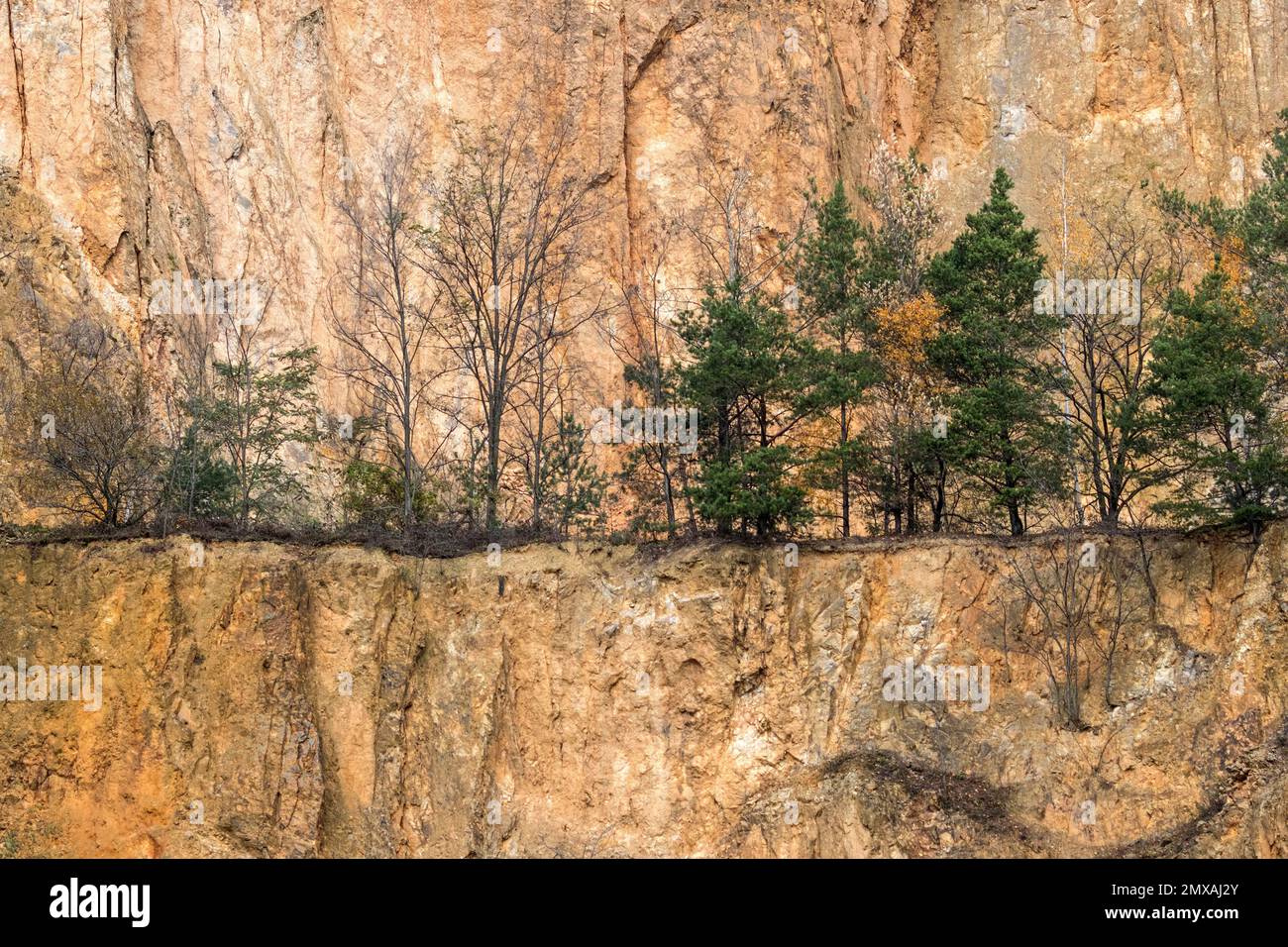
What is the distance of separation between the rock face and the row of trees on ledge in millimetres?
1757

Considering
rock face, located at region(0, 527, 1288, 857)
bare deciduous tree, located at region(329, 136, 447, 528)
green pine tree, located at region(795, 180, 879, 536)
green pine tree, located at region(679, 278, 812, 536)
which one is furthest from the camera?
bare deciduous tree, located at region(329, 136, 447, 528)

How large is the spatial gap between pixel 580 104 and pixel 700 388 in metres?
15.9

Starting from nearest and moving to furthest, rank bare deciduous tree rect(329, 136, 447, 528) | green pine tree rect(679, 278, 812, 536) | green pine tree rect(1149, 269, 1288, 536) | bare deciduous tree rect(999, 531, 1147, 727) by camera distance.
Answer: green pine tree rect(1149, 269, 1288, 536), bare deciduous tree rect(999, 531, 1147, 727), green pine tree rect(679, 278, 812, 536), bare deciduous tree rect(329, 136, 447, 528)

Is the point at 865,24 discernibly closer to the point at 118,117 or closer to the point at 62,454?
the point at 118,117

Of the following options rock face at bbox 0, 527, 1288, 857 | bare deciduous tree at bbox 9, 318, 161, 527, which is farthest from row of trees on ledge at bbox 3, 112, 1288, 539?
rock face at bbox 0, 527, 1288, 857

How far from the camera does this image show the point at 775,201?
52.0 m

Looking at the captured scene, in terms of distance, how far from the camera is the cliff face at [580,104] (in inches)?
1751

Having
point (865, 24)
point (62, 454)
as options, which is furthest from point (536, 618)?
point (865, 24)

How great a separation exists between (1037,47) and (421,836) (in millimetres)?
35180

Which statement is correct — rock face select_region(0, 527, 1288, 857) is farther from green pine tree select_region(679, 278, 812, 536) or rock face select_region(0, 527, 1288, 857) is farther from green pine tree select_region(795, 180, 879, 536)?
green pine tree select_region(795, 180, 879, 536)

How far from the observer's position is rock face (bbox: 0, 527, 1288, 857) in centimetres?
3394

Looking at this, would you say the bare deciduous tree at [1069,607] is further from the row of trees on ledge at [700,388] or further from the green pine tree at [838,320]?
the green pine tree at [838,320]

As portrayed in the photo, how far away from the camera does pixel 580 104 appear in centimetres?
5112

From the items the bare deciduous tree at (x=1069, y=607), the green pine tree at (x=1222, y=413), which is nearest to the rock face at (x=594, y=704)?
the bare deciduous tree at (x=1069, y=607)
